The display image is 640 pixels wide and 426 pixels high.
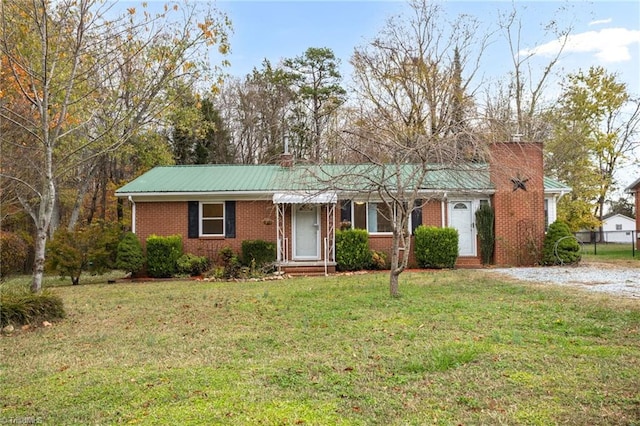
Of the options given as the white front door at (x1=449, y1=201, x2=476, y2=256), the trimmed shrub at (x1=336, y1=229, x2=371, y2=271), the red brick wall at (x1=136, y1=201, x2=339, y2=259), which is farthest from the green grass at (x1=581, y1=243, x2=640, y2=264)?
the red brick wall at (x1=136, y1=201, x2=339, y2=259)

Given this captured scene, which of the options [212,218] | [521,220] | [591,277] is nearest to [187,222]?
[212,218]

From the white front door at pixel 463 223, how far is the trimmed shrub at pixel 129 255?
10293mm

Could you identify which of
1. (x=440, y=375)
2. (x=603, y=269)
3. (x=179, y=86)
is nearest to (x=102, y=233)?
(x=179, y=86)

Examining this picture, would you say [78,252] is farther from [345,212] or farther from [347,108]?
[347,108]

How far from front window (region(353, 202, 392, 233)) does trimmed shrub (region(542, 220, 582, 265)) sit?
16.5ft

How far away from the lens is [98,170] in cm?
2350

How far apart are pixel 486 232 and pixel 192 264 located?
9.63 m

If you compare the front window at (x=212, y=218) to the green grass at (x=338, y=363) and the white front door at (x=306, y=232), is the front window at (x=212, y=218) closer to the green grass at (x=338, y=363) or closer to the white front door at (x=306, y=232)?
the white front door at (x=306, y=232)

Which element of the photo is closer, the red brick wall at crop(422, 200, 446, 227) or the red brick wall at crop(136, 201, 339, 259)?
the red brick wall at crop(136, 201, 339, 259)

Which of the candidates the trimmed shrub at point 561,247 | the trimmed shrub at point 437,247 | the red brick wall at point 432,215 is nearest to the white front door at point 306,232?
the trimmed shrub at point 437,247

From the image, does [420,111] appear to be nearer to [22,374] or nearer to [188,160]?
[188,160]

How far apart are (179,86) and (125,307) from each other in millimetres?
5128

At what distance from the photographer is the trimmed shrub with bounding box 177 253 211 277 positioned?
46.7 feet

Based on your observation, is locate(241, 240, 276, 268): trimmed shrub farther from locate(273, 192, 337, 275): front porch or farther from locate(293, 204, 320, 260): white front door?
locate(293, 204, 320, 260): white front door
